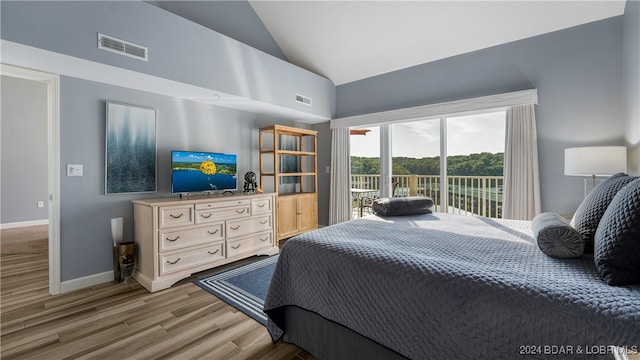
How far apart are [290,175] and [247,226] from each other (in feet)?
4.18

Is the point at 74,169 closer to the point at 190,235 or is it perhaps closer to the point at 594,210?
the point at 190,235

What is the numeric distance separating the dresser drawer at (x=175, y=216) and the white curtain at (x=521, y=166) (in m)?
3.52

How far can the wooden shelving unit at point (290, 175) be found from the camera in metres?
4.13

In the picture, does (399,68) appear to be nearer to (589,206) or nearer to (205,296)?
(589,206)

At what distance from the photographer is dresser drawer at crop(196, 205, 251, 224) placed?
9.54ft

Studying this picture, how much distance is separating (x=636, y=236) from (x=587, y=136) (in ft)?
8.45

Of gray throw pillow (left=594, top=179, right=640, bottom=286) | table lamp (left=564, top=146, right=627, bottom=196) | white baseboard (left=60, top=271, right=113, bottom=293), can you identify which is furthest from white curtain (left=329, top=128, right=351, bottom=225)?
gray throw pillow (left=594, top=179, right=640, bottom=286)

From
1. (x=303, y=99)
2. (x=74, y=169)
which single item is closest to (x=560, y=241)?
(x=303, y=99)

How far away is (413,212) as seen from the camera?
243 cm

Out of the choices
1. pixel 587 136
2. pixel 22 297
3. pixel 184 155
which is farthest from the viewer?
pixel 184 155

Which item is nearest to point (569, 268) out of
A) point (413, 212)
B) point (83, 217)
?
point (413, 212)

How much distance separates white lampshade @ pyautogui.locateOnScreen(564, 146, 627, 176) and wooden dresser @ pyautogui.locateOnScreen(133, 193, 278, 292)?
127 inches

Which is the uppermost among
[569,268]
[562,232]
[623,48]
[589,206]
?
[623,48]

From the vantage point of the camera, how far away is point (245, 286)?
8.62 feet
